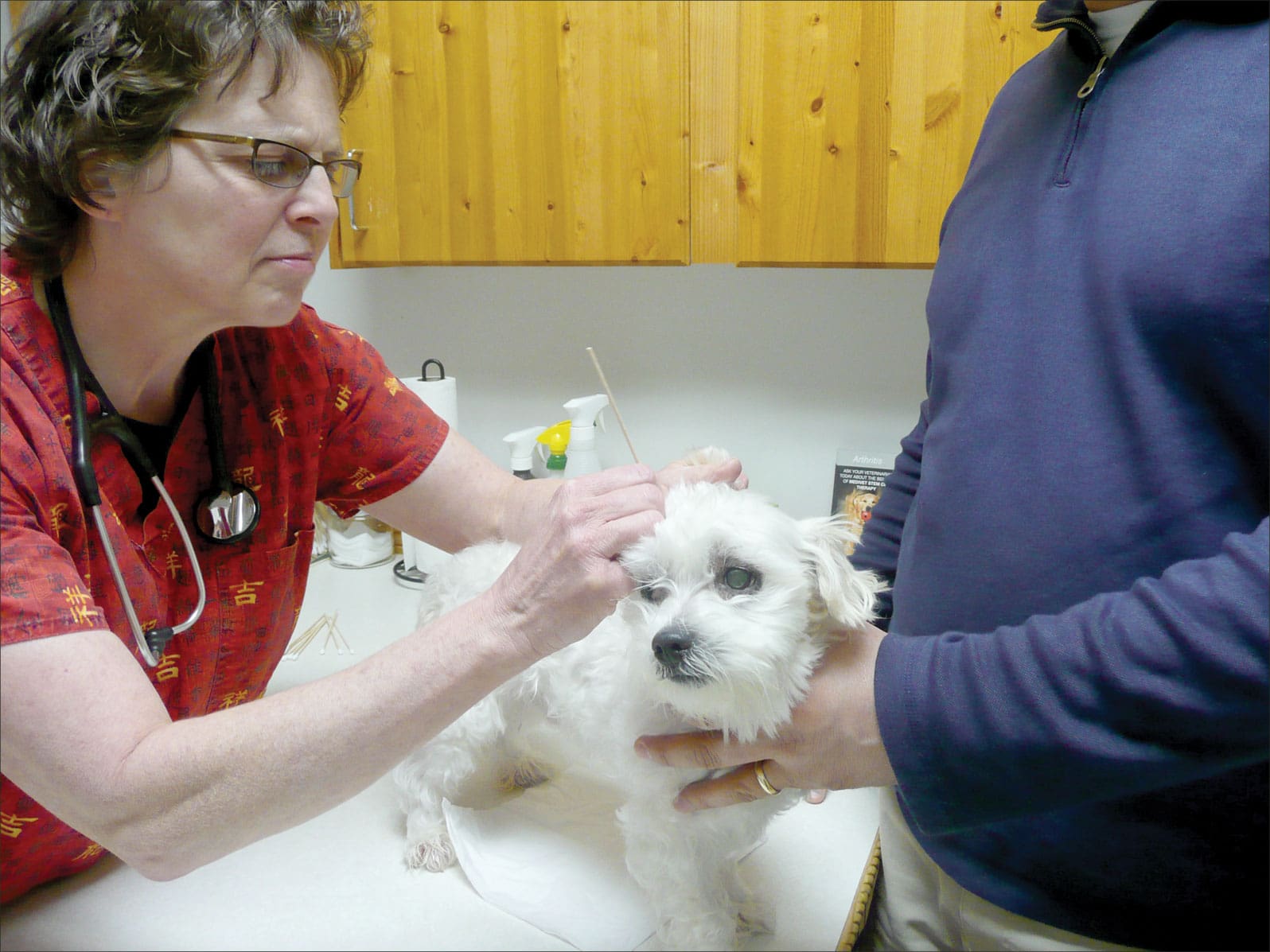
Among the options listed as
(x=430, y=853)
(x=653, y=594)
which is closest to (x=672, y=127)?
(x=653, y=594)

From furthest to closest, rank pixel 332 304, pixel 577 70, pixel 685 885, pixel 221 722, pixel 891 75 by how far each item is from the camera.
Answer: pixel 332 304 → pixel 577 70 → pixel 891 75 → pixel 685 885 → pixel 221 722

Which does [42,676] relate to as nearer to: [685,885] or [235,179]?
[235,179]

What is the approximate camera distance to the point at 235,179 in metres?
0.76

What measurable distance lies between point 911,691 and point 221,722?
54 centimetres

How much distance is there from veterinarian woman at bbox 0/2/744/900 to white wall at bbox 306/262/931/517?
2.91 feet

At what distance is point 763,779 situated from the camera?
736 millimetres

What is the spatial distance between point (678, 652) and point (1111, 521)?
13.5 inches

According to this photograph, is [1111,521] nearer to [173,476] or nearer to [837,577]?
[837,577]

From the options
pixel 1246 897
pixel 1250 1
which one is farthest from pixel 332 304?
pixel 1246 897

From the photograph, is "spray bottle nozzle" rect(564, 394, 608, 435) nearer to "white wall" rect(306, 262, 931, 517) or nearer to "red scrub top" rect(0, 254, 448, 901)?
"white wall" rect(306, 262, 931, 517)

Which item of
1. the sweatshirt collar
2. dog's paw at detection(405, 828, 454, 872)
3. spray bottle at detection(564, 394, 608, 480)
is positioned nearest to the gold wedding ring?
dog's paw at detection(405, 828, 454, 872)

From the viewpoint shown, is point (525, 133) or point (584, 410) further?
point (584, 410)

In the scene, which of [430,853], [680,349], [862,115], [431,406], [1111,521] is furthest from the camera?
[680,349]

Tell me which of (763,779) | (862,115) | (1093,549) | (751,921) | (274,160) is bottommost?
(751,921)
